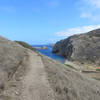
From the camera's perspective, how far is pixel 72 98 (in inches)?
315

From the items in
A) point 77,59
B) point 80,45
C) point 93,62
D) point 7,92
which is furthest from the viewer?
point 80,45

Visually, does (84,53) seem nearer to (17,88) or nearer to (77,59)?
(77,59)

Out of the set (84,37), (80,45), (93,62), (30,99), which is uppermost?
(84,37)

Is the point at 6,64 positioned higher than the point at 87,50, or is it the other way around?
the point at 6,64

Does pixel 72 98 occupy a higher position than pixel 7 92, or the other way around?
pixel 7 92

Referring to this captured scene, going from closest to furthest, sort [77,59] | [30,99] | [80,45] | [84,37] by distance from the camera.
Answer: [30,99] → [77,59] → [80,45] → [84,37]

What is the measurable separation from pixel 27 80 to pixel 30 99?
2.77 metres

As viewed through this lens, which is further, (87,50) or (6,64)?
(87,50)

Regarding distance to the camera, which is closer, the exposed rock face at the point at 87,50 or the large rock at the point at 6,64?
the large rock at the point at 6,64

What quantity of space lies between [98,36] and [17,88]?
306 ft

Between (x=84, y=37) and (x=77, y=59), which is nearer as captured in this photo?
(x=77, y=59)

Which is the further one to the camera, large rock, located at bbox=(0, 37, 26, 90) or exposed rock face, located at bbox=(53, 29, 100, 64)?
exposed rock face, located at bbox=(53, 29, 100, 64)

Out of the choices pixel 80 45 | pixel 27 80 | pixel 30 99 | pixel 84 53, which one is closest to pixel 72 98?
pixel 30 99

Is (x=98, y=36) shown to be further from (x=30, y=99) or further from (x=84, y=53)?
(x=30, y=99)
